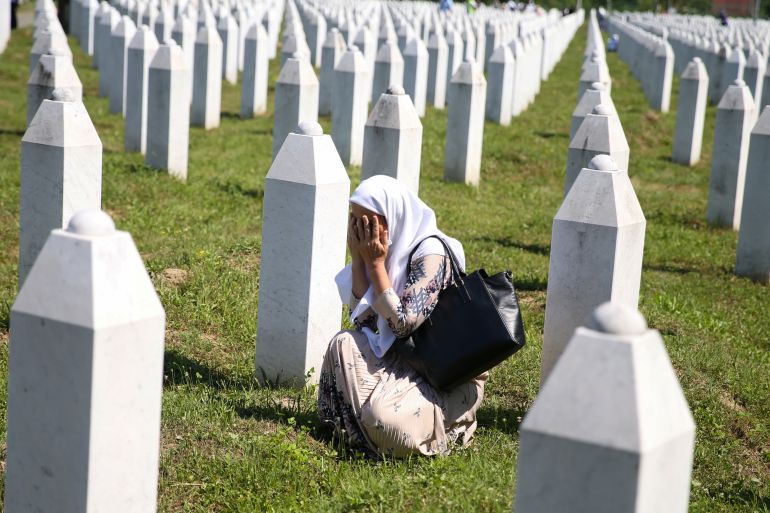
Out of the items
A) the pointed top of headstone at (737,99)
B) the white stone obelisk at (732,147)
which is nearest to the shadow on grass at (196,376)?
the white stone obelisk at (732,147)

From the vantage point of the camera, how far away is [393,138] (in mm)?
7965

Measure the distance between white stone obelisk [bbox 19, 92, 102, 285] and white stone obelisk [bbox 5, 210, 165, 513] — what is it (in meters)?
2.71

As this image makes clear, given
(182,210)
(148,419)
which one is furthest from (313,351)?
(182,210)

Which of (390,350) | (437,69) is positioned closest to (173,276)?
(390,350)

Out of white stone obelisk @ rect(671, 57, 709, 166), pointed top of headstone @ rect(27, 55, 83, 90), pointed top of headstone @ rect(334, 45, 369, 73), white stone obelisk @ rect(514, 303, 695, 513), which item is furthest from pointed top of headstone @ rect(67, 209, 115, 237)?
white stone obelisk @ rect(671, 57, 709, 166)

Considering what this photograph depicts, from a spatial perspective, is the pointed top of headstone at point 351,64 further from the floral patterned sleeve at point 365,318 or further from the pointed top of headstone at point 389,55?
the floral patterned sleeve at point 365,318

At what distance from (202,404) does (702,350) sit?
3053 mm

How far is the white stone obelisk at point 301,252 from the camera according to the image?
Result: 513 cm

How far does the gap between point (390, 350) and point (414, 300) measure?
0.33m

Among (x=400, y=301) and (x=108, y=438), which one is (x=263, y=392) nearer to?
(x=400, y=301)

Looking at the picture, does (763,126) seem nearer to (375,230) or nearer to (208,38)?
(375,230)

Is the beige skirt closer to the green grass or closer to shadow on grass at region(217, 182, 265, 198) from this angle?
the green grass

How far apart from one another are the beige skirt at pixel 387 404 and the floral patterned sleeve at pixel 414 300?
221 millimetres

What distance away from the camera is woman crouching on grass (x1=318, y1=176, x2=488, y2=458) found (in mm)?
4461
